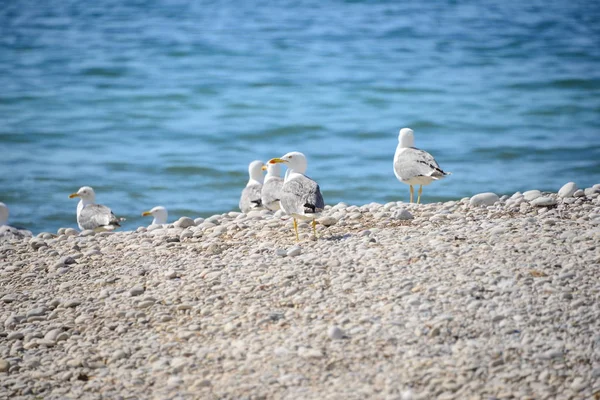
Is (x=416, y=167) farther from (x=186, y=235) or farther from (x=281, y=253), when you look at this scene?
(x=186, y=235)

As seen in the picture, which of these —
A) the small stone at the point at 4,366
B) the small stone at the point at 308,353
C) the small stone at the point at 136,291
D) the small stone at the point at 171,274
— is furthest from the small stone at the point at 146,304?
the small stone at the point at 308,353

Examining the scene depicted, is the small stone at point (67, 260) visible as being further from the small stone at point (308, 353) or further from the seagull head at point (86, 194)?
the seagull head at point (86, 194)

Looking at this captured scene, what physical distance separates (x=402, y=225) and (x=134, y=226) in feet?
17.9

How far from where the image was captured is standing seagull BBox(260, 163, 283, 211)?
359 inches

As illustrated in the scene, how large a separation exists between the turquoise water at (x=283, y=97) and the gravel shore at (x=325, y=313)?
5.24m

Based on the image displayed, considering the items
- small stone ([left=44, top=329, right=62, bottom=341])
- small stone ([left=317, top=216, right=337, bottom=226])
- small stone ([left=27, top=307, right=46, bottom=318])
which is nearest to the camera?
small stone ([left=44, top=329, right=62, bottom=341])

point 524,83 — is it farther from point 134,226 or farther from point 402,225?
point 402,225

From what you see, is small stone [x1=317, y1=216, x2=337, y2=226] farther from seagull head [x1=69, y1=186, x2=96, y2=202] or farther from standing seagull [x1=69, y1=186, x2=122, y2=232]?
seagull head [x1=69, y1=186, x2=96, y2=202]

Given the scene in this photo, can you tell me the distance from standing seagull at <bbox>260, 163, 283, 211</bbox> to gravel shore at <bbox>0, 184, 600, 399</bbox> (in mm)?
1441

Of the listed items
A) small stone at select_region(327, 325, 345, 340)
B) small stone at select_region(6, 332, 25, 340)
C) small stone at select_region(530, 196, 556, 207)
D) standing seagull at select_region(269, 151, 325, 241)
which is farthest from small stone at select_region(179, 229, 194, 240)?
small stone at select_region(530, 196, 556, 207)

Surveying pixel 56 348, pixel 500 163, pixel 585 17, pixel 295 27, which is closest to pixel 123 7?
pixel 295 27

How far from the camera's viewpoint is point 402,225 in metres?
7.54

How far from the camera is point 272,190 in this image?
9195mm

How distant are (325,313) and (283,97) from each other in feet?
52.6
